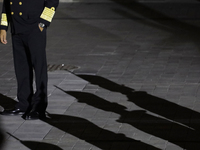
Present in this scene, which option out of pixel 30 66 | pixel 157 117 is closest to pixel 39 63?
pixel 30 66

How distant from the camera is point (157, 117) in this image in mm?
6797

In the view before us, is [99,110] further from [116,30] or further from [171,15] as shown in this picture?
[171,15]

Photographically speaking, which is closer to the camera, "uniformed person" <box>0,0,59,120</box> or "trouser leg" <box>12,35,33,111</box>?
"uniformed person" <box>0,0,59,120</box>

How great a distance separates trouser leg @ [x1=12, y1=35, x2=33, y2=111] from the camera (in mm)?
6957

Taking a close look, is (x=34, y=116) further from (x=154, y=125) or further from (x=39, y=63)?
(x=154, y=125)

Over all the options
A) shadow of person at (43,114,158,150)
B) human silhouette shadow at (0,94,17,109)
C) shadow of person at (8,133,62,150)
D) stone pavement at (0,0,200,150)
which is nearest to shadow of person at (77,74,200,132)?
stone pavement at (0,0,200,150)

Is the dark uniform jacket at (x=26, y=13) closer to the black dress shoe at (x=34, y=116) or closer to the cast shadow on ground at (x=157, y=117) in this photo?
the black dress shoe at (x=34, y=116)

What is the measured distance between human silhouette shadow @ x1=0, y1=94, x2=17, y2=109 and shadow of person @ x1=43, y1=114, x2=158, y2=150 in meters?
0.71

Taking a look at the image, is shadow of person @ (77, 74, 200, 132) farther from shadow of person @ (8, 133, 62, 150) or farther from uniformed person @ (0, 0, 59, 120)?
shadow of person @ (8, 133, 62, 150)

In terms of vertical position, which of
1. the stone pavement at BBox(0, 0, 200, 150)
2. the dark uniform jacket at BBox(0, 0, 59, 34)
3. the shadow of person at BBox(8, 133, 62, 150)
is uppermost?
the dark uniform jacket at BBox(0, 0, 59, 34)

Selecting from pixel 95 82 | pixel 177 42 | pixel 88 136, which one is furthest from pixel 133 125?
pixel 177 42

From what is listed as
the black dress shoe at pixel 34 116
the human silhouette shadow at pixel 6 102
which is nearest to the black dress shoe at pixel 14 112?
the black dress shoe at pixel 34 116

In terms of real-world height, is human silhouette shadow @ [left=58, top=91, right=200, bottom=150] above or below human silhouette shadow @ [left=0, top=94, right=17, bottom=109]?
above

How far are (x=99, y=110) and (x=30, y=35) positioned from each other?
48.7 inches
